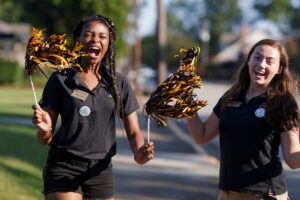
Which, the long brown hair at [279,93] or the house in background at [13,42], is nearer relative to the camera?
the long brown hair at [279,93]

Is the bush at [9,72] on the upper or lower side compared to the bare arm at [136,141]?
lower

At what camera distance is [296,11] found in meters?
113

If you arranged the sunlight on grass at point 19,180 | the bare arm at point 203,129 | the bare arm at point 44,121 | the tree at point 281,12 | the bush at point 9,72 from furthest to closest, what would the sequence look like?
the tree at point 281,12, the bush at point 9,72, the sunlight on grass at point 19,180, the bare arm at point 203,129, the bare arm at point 44,121

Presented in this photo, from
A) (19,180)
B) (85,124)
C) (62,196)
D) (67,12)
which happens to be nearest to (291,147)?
(85,124)

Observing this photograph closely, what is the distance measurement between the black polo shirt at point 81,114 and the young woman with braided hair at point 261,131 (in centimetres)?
70

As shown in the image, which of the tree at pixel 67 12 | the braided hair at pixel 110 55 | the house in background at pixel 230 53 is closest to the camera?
the braided hair at pixel 110 55

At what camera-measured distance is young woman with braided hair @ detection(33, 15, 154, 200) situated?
411cm

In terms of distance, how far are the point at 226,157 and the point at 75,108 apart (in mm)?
944

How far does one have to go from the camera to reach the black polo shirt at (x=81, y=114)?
162 inches

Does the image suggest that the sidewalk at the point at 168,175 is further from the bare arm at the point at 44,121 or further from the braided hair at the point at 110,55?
the bare arm at the point at 44,121

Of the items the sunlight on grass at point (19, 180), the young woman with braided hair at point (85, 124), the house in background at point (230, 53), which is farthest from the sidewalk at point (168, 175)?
the house in background at point (230, 53)

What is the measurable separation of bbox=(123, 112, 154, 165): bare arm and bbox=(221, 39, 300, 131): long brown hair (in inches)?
21.8

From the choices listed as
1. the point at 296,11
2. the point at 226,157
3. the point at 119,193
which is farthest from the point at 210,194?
the point at 296,11

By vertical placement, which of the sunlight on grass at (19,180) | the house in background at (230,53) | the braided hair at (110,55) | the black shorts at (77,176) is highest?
the braided hair at (110,55)
